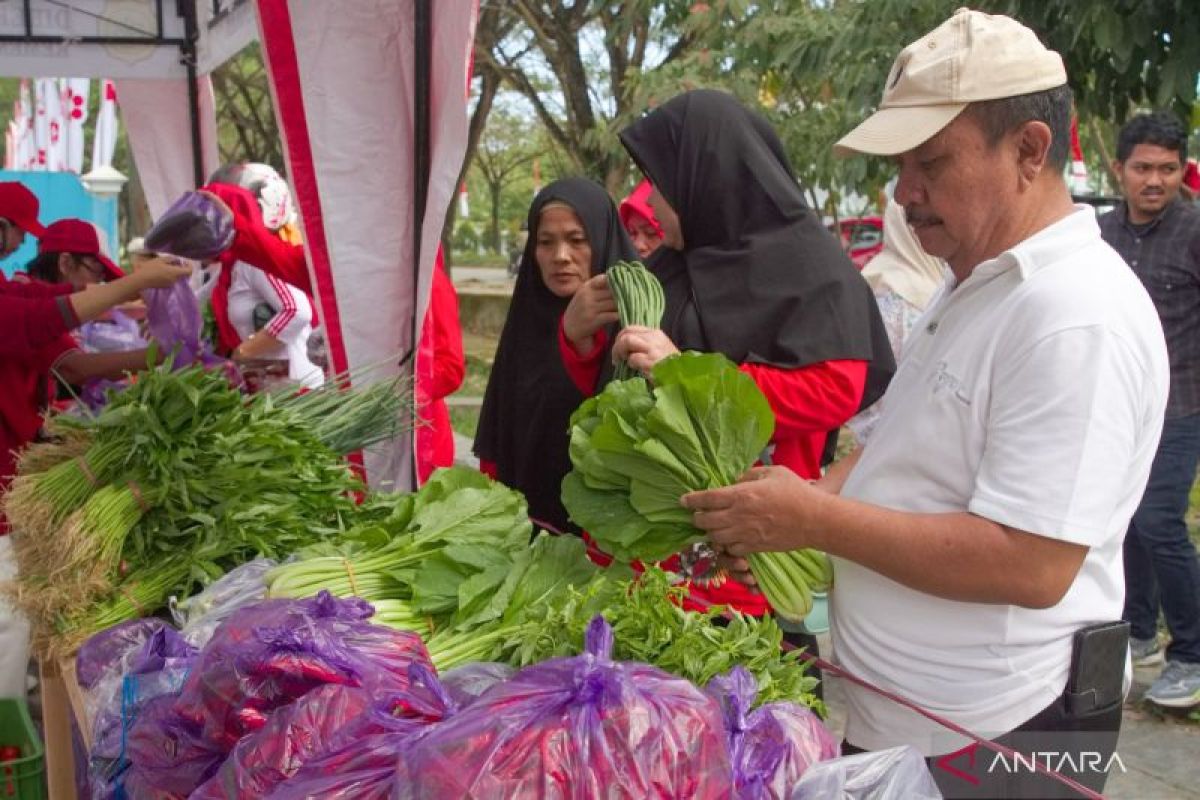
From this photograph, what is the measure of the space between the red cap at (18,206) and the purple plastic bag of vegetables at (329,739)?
4.06 meters

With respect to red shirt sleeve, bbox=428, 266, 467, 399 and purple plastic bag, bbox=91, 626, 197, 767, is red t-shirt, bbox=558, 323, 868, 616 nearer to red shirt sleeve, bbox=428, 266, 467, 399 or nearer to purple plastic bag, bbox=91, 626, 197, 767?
purple plastic bag, bbox=91, 626, 197, 767

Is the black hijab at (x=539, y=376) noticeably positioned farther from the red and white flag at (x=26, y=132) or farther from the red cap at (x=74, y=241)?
the red and white flag at (x=26, y=132)

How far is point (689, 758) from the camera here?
1.35m

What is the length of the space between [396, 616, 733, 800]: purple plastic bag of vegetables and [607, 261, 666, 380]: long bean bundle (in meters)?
1.09

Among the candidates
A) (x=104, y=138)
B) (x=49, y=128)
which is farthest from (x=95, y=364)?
(x=49, y=128)

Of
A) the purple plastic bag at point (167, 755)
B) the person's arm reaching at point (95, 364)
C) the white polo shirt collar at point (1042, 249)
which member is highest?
the white polo shirt collar at point (1042, 249)

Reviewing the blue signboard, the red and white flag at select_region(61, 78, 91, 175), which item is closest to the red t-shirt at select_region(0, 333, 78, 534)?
the blue signboard

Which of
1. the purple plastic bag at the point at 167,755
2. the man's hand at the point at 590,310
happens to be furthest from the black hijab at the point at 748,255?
the purple plastic bag at the point at 167,755

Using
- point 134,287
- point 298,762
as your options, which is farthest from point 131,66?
point 298,762

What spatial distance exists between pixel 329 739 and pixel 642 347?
99 cm

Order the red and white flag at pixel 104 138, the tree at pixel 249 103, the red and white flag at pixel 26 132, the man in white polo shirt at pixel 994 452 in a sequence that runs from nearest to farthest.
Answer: the man in white polo shirt at pixel 994 452 → the red and white flag at pixel 104 138 → the tree at pixel 249 103 → the red and white flag at pixel 26 132

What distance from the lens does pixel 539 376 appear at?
3.21 meters

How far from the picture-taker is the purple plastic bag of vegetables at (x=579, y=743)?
1.30m

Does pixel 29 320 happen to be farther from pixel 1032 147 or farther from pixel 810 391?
pixel 1032 147
